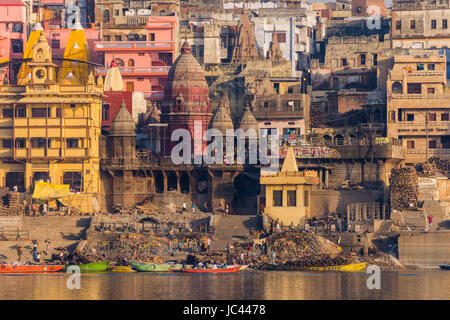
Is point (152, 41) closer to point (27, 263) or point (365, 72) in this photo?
point (365, 72)

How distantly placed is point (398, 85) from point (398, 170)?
46.0 feet

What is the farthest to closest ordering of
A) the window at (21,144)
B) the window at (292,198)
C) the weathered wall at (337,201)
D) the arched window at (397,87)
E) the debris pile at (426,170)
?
the arched window at (397,87) → the window at (21,144) → the debris pile at (426,170) → the weathered wall at (337,201) → the window at (292,198)

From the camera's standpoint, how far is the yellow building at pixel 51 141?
389ft

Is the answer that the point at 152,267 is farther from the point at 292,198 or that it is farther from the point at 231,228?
the point at 292,198

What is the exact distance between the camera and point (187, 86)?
124m

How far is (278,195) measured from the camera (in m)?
114

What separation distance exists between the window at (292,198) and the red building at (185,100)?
10.2 m

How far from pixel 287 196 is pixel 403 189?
8537 mm

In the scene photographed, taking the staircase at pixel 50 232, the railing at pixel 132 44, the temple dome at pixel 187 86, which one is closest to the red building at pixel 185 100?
the temple dome at pixel 187 86

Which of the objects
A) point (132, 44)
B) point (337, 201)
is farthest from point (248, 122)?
point (132, 44)

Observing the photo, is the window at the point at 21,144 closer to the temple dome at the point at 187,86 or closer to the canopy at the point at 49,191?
the canopy at the point at 49,191

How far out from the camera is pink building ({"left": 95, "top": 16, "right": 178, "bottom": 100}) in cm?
13300
